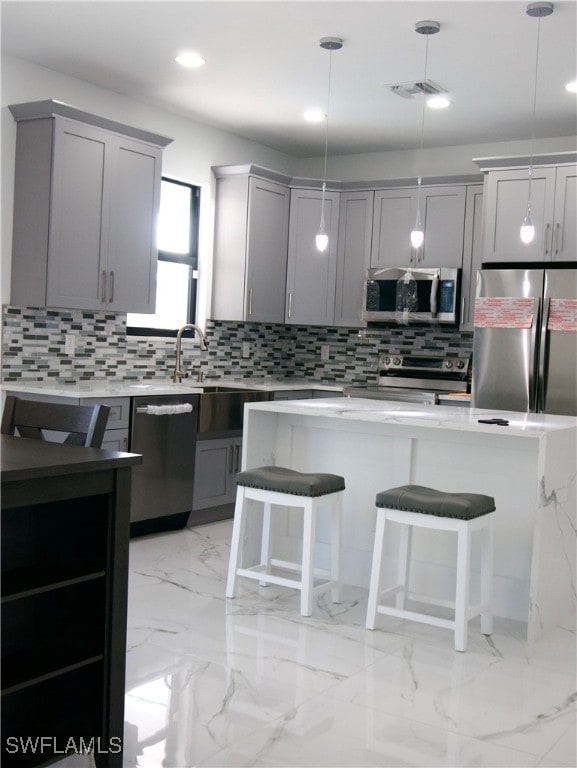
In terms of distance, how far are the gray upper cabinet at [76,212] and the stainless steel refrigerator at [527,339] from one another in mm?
2219

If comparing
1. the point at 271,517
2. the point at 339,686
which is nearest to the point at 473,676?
the point at 339,686

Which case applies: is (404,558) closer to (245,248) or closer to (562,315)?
(562,315)

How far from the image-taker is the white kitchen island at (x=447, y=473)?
3592mm

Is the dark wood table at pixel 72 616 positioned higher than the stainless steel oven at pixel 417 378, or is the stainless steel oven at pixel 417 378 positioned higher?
the stainless steel oven at pixel 417 378

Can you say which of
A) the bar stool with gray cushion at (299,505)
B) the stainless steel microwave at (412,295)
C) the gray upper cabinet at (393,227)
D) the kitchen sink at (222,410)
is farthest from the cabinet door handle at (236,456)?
the gray upper cabinet at (393,227)

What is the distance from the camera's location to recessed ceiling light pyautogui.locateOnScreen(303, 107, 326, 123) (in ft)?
19.0

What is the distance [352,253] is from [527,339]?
1711mm

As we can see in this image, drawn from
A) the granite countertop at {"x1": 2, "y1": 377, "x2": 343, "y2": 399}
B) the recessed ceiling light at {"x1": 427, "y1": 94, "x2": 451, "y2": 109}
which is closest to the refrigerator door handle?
the recessed ceiling light at {"x1": 427, "y1": 94, "x2": 451, "y2": 109}

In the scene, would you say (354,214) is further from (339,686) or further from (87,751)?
(87,751)

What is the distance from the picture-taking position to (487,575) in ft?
11.6

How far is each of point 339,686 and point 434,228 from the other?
404 centimetres

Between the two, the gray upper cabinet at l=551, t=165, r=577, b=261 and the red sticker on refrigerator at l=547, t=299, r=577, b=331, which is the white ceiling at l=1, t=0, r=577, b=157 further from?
the red sticker on refrigerator at l=547, t=299, r=577, b=331

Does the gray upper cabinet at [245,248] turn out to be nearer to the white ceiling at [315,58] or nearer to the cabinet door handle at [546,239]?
the white ceiling at [315,58]

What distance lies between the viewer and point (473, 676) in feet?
10.2
